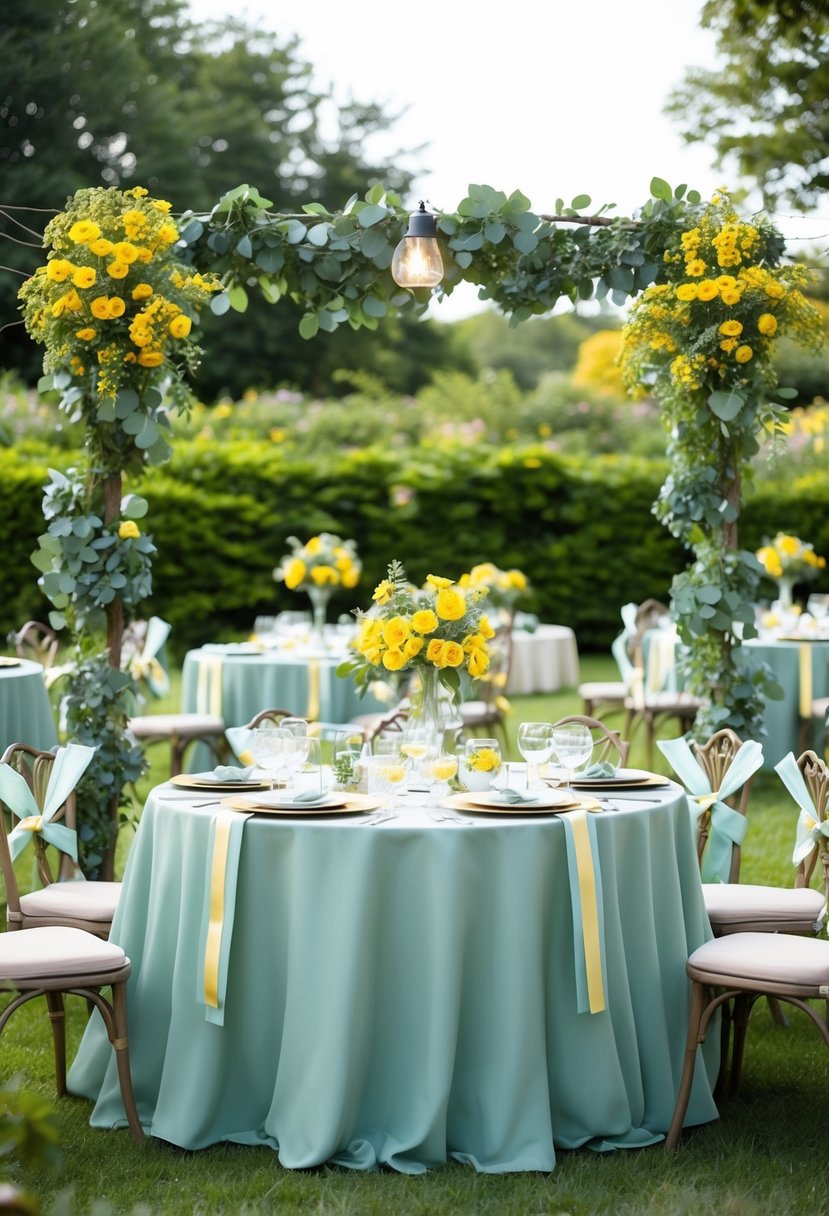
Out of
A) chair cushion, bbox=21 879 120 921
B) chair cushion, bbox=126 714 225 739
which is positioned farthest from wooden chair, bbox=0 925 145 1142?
chair cushion, bbox=126 714 225 739

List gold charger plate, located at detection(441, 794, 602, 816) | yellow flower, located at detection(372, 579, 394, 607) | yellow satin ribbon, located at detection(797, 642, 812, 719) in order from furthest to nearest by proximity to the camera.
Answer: yellow satin ribbon, located at detection(797, 642, 812, 719) < yellow flower, located at detection(372, 579, 394, 607) < gold charger plate, located at detection(441, 794, 602, 816)

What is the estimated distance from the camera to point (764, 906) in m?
4.54

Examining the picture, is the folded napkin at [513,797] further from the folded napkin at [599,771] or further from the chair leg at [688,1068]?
the chair leg at [688,1068]

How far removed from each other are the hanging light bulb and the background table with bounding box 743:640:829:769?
4.50m

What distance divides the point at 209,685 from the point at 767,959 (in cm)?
534

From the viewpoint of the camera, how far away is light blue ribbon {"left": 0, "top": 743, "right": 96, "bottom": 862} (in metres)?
4.59

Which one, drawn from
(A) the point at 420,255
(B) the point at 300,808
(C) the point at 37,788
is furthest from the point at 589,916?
(A) the point at 420,255

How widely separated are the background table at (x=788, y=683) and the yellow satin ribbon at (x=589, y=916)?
5.35 metres

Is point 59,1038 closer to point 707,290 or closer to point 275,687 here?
point 707,290

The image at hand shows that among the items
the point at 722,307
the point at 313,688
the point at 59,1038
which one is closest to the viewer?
the point at 59,1038

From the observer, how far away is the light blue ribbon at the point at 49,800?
4.59m

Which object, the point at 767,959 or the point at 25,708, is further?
the point at 25,708

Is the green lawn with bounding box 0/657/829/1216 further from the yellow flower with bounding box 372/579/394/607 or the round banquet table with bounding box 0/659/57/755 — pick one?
the round banquet table with bounding box 0/659/57/755

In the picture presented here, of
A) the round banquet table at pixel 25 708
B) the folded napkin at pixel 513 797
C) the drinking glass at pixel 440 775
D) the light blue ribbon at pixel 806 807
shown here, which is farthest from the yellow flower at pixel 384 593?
the round banquet table at pixel 25 708
